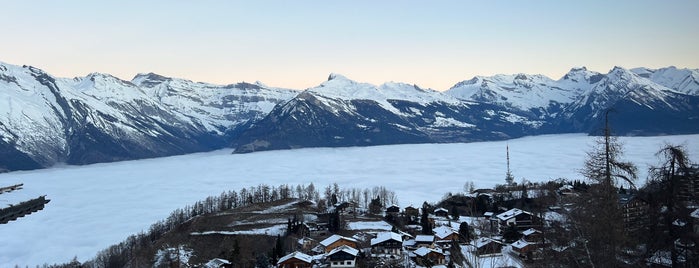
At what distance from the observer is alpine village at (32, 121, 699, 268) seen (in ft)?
37.9

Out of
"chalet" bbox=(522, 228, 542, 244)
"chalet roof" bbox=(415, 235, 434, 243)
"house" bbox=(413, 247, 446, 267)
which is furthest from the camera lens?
"chalet roof" bbox=(415, 235, 434, 243)

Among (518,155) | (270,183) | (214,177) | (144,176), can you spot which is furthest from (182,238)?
(518,155)

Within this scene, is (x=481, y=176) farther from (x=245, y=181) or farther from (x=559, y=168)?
(x=245, y=181)

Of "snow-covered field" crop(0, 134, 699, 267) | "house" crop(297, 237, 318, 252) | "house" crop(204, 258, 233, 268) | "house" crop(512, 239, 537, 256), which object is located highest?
"house" crop(512, 239, 537, 256)

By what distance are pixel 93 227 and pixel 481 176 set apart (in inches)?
2799

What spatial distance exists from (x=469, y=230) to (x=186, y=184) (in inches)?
3595

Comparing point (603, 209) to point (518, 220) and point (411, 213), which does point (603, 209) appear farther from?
point (411, 213)

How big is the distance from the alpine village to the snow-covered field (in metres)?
9.82

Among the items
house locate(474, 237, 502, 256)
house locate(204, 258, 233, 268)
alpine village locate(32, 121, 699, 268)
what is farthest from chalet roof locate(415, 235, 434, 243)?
house locate(204, 258, 233, 268)

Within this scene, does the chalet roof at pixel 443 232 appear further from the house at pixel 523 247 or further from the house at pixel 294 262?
the house at pixel 294 262

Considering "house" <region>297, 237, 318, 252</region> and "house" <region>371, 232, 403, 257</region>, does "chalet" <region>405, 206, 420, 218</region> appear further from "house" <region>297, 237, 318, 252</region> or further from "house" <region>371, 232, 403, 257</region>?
"house" <region>371, 232, 403, 257</region>

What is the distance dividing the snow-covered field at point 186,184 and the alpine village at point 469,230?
9.82 metres

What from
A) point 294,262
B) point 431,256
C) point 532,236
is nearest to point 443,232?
point 532,236

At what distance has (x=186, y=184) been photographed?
4638 inches
